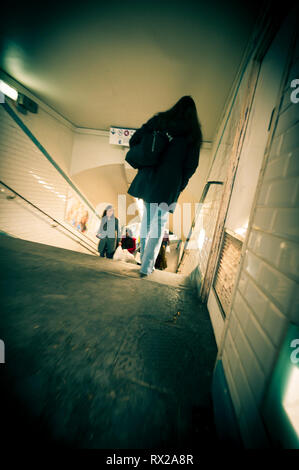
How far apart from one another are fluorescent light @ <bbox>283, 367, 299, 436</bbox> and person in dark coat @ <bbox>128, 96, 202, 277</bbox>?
4.51 ft

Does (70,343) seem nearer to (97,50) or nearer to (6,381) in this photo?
(6,381)

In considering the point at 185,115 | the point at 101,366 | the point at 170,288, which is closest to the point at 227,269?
the point at 170,288

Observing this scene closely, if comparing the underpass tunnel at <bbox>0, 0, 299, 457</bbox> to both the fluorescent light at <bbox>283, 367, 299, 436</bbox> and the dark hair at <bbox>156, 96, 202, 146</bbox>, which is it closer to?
the fluorescent light at <bbox>283, 367, 299, 436</bbox>

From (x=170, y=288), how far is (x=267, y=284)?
3.82 ft

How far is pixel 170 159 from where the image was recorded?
1.54 metres

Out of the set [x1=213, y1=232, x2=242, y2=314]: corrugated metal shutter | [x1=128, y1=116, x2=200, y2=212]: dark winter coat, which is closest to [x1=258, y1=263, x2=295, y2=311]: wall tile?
[x1=213, y1=232, x2=242, y2=314]: corrugated metal shutter

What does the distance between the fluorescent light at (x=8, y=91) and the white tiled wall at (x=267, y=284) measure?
4.84m

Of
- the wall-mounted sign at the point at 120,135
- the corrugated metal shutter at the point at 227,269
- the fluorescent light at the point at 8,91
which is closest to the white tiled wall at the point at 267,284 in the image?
the corrugated metal shutter at the point at 227,269

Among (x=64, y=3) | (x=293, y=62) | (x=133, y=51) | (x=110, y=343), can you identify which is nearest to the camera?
(x=293, y=62)

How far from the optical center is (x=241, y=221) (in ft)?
3.68

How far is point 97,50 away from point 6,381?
3936mm

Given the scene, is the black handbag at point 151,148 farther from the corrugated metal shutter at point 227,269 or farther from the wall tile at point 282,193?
the wall tile at point 282,193

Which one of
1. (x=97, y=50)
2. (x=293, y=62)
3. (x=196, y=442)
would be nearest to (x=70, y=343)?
(x=196, y=442)

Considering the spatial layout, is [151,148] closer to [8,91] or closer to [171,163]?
[171,163]
